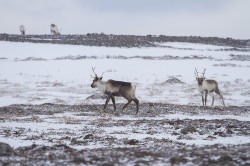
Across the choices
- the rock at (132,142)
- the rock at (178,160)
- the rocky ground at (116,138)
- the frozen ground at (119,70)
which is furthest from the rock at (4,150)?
the frozen ground at (119,70)

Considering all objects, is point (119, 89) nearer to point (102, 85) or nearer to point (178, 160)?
point (102, 85)

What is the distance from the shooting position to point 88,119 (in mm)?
13266

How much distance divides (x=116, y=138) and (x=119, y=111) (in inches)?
268

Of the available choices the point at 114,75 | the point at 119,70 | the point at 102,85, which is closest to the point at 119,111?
the point at 102,85

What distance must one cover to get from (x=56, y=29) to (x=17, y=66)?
24.0 m

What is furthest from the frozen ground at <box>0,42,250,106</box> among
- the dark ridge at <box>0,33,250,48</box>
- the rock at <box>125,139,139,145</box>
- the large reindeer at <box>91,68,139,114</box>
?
the rock at <box>125,139,139,145</box>

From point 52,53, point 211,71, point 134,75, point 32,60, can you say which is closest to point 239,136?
point 134,75

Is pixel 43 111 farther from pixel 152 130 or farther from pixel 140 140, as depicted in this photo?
pixel 140 140

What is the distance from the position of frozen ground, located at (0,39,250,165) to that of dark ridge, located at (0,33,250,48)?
2.83 metres

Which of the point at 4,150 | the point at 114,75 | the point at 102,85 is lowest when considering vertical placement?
the point at 114,75

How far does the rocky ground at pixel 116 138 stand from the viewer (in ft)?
20.7

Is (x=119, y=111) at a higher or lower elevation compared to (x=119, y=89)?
lower

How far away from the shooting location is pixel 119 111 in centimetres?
1591

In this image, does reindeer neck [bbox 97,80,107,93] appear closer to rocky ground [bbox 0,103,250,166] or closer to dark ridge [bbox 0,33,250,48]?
rocky ground [bbox 0,103,250,166]
